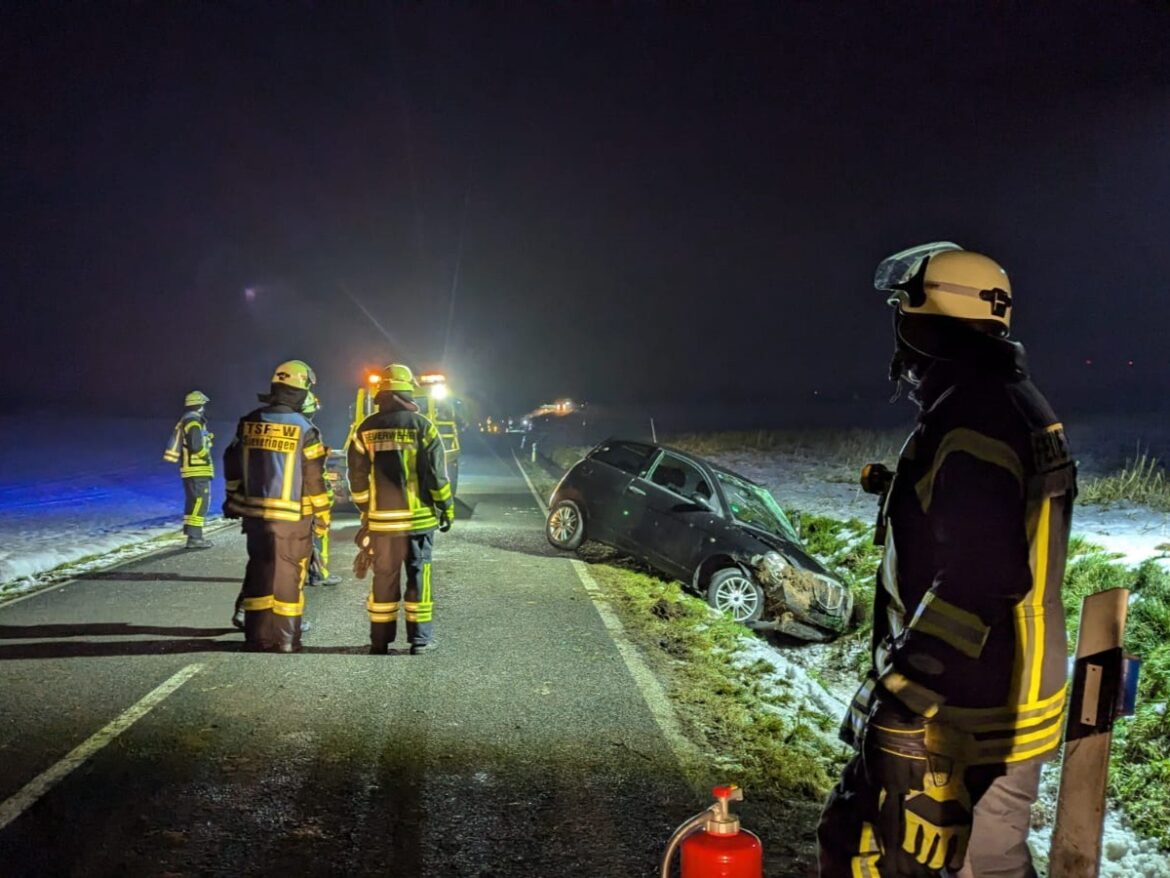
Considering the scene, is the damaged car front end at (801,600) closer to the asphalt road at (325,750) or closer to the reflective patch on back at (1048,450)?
the asphalt road at (325,750)

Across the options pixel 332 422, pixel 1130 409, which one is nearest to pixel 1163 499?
pixel 1130 409

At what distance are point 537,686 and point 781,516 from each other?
491 cm

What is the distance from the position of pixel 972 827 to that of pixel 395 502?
198 inches

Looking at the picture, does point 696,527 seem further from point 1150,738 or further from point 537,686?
point 1150,738

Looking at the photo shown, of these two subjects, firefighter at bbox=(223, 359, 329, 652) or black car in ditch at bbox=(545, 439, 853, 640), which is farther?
Result: black car in ditch at bbox=(545, 439, 853, 640)

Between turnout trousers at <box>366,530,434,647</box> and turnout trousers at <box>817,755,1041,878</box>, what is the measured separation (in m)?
4.72

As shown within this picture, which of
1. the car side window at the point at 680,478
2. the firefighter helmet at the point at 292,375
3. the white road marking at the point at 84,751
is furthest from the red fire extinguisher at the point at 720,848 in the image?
the car side window at the point at 680,478

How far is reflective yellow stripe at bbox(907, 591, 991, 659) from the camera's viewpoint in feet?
6.66

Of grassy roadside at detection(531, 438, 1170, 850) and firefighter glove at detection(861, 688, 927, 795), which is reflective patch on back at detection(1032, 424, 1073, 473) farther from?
grassy roadside at detection(531, 438, 1170, 850)

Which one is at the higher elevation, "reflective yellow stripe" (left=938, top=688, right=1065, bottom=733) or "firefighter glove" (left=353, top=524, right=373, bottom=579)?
"reflective yellow stripe" (left=938, top=688, right=1065, bottom=733)

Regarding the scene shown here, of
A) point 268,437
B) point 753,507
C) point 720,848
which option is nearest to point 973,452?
point 720,848

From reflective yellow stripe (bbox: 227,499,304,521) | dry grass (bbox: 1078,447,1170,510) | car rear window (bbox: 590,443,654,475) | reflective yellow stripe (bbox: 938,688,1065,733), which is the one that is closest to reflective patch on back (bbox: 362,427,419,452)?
reflective yellow stripe (bbox: 227,499,304,521)

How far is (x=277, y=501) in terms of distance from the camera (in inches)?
249

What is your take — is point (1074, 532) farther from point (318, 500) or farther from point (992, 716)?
point (992, 716)
